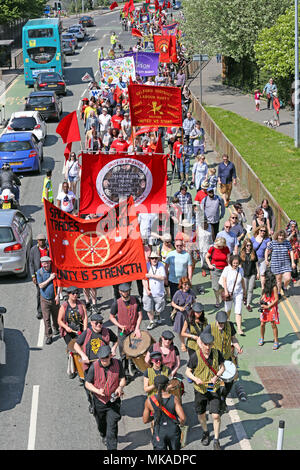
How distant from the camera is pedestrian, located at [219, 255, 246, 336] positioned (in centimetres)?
1518

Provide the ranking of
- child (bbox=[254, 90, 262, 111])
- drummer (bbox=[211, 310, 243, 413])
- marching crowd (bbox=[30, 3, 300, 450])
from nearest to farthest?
1. marching crowd (bbox=[30, 3, 300, 450])
2. drummer (bbox=[211, 310, 243, 413])
3. child (bbox=[254, 90, 262, 111])

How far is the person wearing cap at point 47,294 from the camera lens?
49.5 feet

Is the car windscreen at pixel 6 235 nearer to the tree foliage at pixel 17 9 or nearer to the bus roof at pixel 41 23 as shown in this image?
the bus roof at pixel 41 23

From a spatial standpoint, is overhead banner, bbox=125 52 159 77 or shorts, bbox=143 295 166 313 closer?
shorts, bbox=143 295 166 313

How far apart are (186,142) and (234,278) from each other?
1174 centimetres

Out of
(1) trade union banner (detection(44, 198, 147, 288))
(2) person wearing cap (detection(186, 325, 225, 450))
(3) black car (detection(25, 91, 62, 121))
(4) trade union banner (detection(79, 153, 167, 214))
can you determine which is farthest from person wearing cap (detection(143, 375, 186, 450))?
(3) black car (detection(25, 91, 62, 121))

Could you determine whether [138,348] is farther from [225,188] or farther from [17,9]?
[17,9]

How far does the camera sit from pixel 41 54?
46938 mm

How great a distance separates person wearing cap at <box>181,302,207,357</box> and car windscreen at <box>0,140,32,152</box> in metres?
15.9

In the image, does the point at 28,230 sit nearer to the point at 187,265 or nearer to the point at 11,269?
the point at 11,269

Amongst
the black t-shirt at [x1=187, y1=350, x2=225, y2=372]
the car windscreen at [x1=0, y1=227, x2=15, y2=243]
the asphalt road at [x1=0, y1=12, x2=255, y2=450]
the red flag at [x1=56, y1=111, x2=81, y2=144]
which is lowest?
the asphalt road at [x1=0, y1=12, x2=255, y2=450]

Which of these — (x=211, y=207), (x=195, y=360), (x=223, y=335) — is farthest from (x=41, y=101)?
(x=195, y=360)

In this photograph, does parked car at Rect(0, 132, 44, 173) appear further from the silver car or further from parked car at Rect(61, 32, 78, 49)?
parked car at Rect(61, 32, 78, 49)

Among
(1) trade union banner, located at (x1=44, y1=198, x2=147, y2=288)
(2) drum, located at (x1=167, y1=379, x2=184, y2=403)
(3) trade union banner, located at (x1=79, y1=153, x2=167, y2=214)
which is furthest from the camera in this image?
(3) trade union banner, located at (x1=79, y1=153, x2=167, y2=214)
